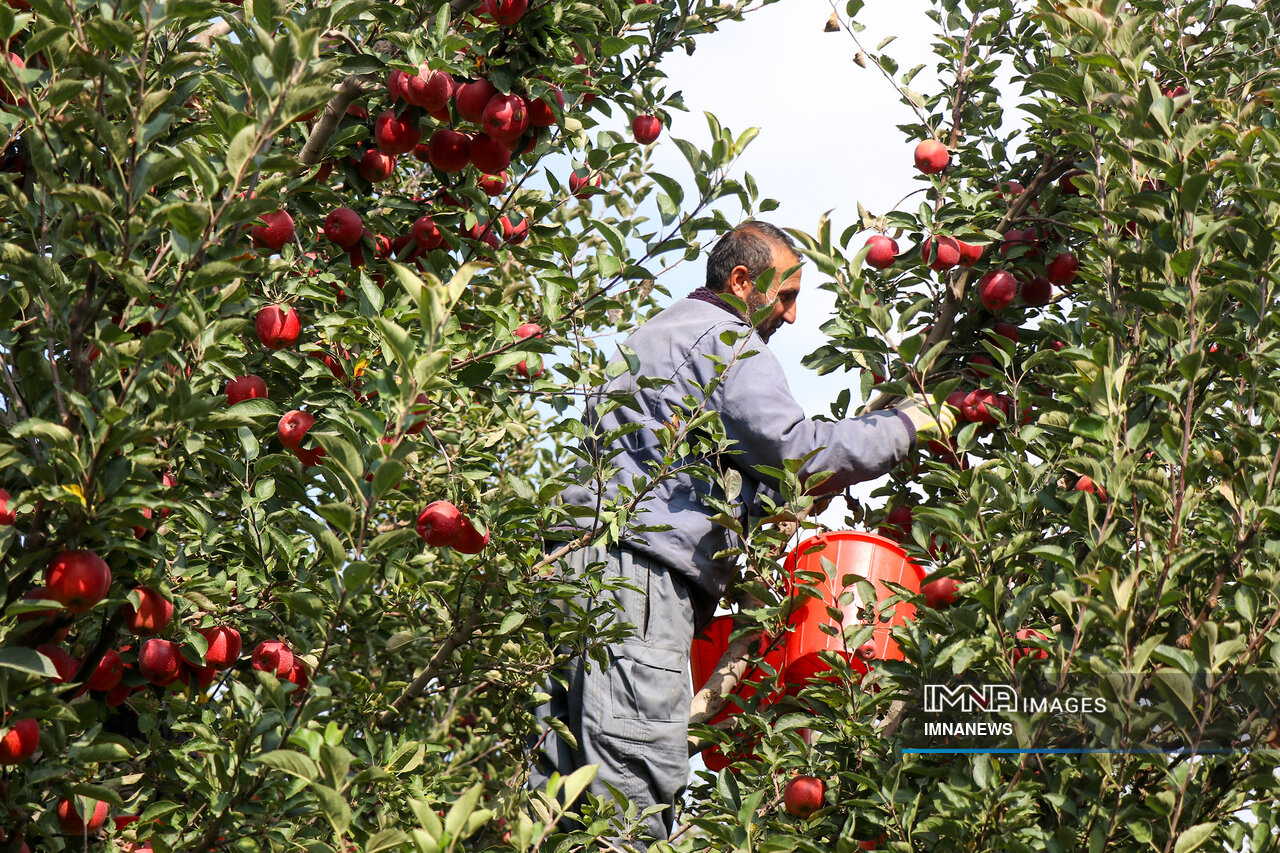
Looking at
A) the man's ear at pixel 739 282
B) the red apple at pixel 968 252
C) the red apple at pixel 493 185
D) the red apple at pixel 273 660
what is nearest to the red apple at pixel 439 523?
the red apple at pixel 273 660

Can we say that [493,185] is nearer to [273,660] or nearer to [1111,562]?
[273,660]

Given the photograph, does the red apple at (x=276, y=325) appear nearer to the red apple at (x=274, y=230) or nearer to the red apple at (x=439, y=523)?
the red apple at (x=274, y=230)

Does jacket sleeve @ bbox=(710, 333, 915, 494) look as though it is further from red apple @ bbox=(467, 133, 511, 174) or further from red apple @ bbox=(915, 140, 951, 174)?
red apple @ bbox=(915, 140, 951, 174)

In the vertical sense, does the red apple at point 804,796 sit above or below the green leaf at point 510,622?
below

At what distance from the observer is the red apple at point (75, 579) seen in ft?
5.60

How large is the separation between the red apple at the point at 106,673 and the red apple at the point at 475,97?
1.33 metres

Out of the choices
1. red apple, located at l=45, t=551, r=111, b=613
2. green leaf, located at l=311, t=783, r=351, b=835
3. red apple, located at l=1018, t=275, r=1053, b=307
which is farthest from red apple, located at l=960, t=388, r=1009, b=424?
red apple, located at l=45, t=551, r=111, b=613

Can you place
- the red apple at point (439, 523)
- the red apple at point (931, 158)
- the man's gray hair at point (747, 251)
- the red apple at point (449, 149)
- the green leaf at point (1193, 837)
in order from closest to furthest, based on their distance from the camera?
the green leaf at point (1193, 837), the red apple at point (439, 523), the red apple at point (449, 149), the man's gray hair at point (747, 251), the red apple at point (931, 158)

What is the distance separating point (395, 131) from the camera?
2494 millimetres

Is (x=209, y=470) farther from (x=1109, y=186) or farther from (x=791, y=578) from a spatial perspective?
(x=1109, y=186)

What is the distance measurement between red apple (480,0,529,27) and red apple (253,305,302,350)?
778mm

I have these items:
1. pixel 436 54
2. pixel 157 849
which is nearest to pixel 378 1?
pixel 436 54

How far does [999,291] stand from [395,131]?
5.57 feet

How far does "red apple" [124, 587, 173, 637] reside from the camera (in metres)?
2.02
